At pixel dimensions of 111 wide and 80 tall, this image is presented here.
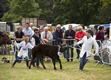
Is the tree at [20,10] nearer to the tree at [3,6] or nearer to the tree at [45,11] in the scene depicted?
the tree at [3,6]

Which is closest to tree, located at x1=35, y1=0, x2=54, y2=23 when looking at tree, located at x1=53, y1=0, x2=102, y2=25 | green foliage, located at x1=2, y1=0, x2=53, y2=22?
tree, located at x1=53, y1=0, x2=102, y2=25

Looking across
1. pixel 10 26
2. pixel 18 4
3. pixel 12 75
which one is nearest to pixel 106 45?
pixel 12 75

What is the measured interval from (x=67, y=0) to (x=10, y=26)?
20134 mm

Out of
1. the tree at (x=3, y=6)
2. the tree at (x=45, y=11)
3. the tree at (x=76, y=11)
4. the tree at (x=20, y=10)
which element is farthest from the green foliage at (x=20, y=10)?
the tree at (x=45, y=11)

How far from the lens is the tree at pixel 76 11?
51044 mm

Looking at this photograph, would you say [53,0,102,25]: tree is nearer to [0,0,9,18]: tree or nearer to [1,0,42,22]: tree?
[1,0,42,22]: tree

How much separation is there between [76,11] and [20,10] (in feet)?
46.5

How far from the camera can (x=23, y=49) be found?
10164mm

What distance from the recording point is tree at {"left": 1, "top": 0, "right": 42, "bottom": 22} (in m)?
50.5

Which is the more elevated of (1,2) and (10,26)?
(1,2)

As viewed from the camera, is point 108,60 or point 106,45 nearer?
point 108,60

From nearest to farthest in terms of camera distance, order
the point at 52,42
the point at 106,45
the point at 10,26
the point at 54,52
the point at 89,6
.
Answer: the point at 54,52 < the point at 106,45 < the point at 52,42 < the point at 10,26 < the point at 89,6

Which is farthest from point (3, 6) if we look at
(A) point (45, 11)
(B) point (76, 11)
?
(B) point (76, 11)

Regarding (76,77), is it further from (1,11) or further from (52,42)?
(1,11)
